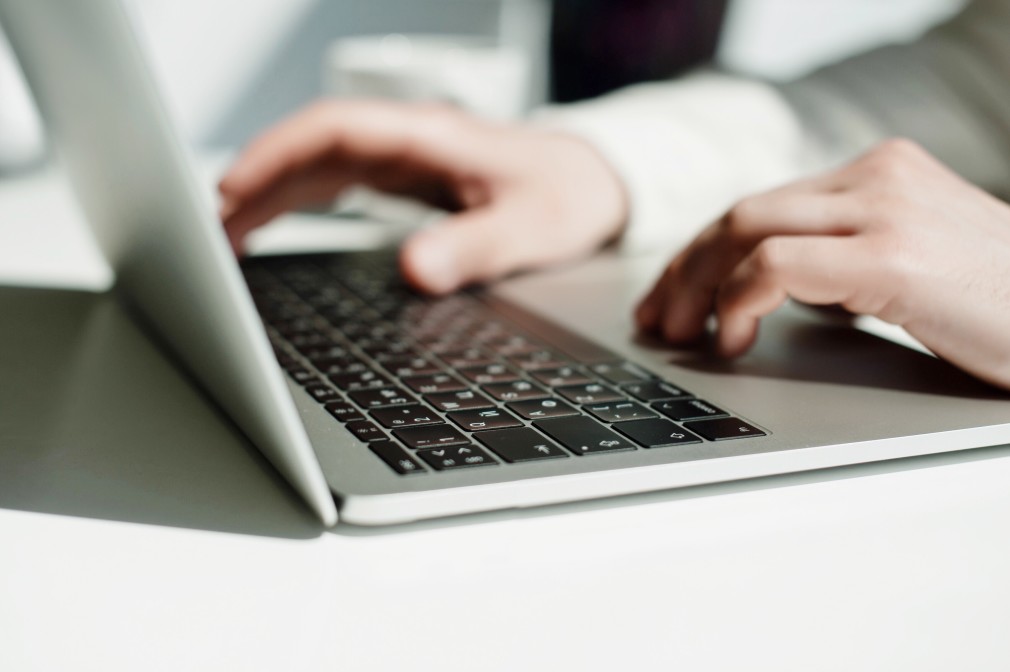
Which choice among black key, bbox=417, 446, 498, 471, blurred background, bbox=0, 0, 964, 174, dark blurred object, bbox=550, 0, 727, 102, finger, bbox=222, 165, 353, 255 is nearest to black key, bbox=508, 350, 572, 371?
black key, bbox=417, 446, 498, 471

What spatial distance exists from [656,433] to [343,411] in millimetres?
108

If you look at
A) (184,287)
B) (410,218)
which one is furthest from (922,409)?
(410,218)

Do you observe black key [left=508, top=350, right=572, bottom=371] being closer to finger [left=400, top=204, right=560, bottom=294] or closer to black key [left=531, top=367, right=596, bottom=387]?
black key [left=531, top=367, right=596, bottom=387]

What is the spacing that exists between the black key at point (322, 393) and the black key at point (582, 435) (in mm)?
77

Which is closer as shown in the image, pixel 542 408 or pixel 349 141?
pixel 542 408

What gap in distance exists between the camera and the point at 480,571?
27 centimetres

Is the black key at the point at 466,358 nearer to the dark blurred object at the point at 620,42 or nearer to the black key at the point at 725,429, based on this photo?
the black key at the point at 725,429

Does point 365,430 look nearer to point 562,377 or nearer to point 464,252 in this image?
point 562,377

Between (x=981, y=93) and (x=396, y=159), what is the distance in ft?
1.56

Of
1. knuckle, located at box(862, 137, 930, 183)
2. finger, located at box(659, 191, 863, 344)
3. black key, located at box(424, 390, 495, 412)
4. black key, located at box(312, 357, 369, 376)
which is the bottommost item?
black key, located at box(312, 357, 369, 376)

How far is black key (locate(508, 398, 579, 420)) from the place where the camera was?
34 cm

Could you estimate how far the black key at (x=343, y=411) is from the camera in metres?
0.33

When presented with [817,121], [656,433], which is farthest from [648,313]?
[817,121]

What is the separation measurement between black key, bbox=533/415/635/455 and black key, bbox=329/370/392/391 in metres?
0.07
